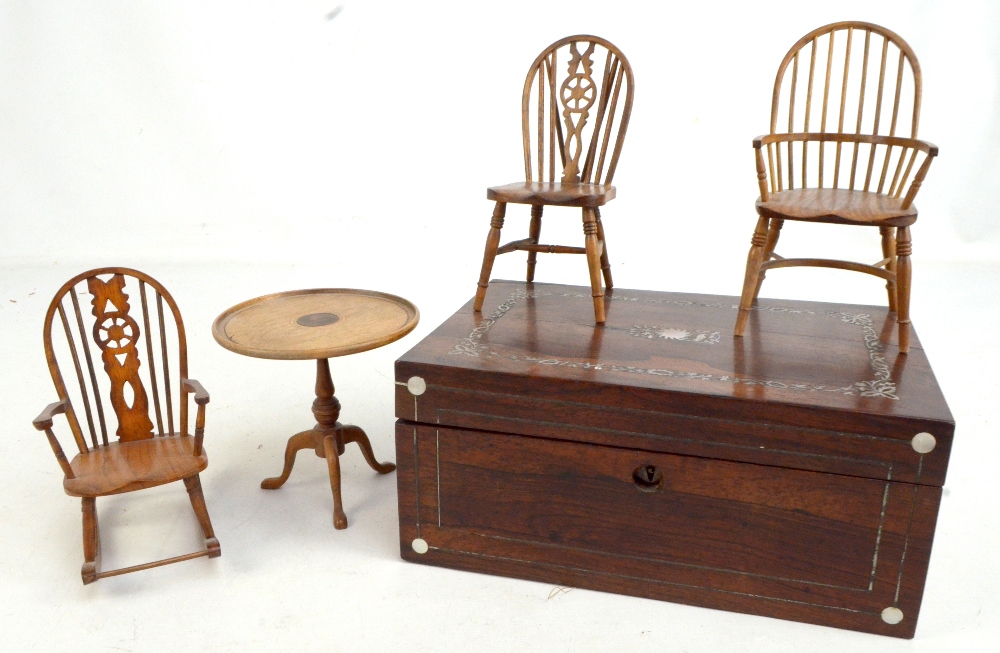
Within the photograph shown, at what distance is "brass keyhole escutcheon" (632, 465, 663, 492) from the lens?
2322mm

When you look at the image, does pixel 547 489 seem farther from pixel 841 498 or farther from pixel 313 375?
pixel 313 375

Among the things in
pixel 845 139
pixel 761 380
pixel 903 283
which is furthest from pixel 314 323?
pixel 845 139

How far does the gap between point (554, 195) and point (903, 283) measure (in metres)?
1.11

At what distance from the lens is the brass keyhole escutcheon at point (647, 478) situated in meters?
2.32

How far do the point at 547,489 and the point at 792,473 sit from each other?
0.66 meters

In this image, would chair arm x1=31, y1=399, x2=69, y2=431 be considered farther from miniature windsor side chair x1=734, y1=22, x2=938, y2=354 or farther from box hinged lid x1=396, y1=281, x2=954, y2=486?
miniature windsor side chair x1=734, y1=22, x2=938, y2=354

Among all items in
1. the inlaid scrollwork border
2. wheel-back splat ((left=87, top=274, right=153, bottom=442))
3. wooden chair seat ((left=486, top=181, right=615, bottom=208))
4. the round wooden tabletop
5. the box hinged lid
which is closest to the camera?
the box hinged lid

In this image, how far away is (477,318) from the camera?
2.88 meters

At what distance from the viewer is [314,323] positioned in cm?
278

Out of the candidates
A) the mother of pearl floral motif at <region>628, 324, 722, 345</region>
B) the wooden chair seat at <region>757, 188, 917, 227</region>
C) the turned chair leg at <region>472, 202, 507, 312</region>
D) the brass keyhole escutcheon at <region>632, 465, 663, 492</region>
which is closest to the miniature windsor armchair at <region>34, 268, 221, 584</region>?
the turned chair leg at <region>472, 202, 507, 312</region>

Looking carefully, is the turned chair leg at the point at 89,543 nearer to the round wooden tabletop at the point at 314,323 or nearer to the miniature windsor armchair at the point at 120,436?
the miniature windsor armchair at the point at 120,436

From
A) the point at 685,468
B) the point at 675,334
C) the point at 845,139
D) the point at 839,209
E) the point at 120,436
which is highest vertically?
the point at 845,139

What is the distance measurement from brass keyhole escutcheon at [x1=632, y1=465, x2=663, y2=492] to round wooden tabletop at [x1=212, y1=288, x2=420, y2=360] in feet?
2.68

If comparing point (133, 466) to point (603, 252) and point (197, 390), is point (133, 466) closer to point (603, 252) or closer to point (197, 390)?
point (197, 390)
